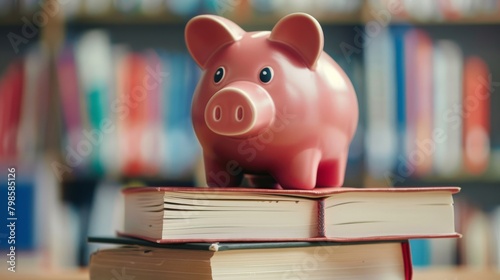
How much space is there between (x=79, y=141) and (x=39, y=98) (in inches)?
7.4

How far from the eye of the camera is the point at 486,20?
198 cm

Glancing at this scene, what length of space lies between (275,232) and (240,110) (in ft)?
0.53

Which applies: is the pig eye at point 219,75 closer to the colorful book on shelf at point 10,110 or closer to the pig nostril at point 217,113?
the pig nostril at point 217,113

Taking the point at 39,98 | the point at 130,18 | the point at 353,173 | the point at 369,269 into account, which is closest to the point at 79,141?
the point at 39,98

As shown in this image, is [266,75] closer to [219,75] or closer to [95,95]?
[219,75]

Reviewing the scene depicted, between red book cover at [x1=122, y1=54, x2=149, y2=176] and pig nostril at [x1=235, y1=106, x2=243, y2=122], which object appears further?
red book cover at [x1=122, y1=54, x2=149, y2=176]

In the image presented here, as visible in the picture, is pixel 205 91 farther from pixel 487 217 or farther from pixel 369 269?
pixel 487 217

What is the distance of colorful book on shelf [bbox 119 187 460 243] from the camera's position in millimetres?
733

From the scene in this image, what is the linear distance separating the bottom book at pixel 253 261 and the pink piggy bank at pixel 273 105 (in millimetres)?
102

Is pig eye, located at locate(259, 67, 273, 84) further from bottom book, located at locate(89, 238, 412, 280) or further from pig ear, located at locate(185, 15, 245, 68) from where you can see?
bottom book, located at locate(89, 238, 412, 280)

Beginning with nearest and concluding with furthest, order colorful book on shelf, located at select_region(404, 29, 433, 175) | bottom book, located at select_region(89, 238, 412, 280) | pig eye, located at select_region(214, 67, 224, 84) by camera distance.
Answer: bottom book, located at select_region(89, 238, 412, 280) → pig eye, located at select_region(214, 67, 224, 84) → colorful book on shelf, located at select_region(404, 29, 433, 175)

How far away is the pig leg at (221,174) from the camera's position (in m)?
0.87
